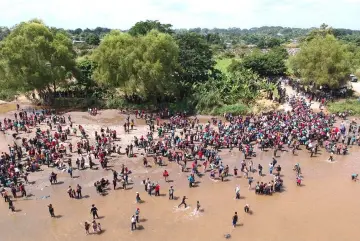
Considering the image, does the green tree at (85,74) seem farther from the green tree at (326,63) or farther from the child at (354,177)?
the child at (354,177)

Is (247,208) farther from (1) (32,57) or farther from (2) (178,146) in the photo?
(1) (32,57)

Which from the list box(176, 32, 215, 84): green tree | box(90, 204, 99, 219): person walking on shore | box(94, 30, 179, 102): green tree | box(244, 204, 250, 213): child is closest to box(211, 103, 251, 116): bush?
box(94, 30, 179, 102): green tree

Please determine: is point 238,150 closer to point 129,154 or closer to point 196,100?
point 129,154

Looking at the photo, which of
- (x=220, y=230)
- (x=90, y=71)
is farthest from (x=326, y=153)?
(x=90, y=71)

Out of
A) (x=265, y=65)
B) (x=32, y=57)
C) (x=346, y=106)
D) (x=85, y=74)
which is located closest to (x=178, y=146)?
(x=346, y=106)

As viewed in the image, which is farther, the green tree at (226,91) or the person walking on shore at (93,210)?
the green tree at (226,91)

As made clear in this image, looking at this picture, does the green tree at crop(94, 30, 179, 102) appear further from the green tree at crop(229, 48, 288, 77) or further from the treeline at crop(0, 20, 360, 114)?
the green tree at crop(229, 48, 288, 77)

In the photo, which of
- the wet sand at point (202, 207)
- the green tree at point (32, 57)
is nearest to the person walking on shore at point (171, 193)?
the wet sand at point (202, 207)
